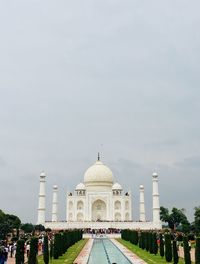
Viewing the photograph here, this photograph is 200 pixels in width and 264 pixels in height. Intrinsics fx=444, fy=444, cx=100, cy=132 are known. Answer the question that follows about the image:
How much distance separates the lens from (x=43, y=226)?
48312mm

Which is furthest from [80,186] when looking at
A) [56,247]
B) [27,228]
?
[56,247]

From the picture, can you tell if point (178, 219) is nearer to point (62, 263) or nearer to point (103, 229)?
point (103, 229)

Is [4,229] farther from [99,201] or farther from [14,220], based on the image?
[99,201]

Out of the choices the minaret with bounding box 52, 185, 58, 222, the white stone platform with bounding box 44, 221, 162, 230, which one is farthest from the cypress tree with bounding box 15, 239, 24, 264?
the minaret with bounding box 52, 185, 58, 222

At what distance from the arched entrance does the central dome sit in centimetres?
268

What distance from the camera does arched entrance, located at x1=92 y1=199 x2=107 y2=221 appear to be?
57556 millimetres

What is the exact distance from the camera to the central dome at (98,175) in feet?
194

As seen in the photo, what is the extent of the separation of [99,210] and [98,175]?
4.62 metres

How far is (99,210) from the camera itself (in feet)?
191

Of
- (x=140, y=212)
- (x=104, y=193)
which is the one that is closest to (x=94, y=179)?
(x=104, y=193)

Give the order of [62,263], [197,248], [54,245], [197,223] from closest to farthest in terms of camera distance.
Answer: [197,248]
[62,263]
[54,245]
[197,223]

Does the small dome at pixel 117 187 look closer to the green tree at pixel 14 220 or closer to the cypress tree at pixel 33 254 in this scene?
the green tree at pixel 14 220

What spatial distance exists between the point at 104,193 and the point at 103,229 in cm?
861

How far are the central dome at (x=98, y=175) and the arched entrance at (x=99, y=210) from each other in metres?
2.68
